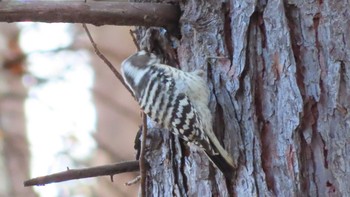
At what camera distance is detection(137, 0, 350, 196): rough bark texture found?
2074mm

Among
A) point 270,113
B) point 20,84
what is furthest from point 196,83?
point 20,84

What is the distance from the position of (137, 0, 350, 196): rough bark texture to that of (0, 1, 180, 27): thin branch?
0.14 m

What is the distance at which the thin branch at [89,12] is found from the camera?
2.00m

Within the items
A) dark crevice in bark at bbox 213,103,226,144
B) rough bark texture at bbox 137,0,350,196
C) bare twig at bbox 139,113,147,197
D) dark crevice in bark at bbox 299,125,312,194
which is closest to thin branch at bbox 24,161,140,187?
bare twig at bbox 139,113,147,197

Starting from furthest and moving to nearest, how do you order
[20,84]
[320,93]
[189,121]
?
[20,84], [189,121], [320,93]

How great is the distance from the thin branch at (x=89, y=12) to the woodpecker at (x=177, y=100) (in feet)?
0.85

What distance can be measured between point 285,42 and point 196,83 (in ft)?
1.15

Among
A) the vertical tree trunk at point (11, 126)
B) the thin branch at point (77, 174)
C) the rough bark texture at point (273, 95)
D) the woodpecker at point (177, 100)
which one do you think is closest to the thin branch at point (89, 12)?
the rough bark texture at point (273, 95)

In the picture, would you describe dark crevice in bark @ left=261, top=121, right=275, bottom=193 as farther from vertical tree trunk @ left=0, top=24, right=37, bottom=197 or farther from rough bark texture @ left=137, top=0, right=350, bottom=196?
vertical tree trunk @ left=0, top=24, right=37, bottom=197

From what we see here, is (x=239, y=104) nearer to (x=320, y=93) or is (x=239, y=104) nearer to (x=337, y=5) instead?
(x=320, y=93)

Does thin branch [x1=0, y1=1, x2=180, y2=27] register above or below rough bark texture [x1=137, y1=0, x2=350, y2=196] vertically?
above

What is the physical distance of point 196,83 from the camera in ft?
7.68

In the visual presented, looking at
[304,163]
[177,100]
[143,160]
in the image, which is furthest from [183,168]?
[304,163]

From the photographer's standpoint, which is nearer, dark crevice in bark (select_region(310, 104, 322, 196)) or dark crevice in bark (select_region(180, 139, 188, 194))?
dark crevice in bark (select_region(310, 104, 322, 196))
